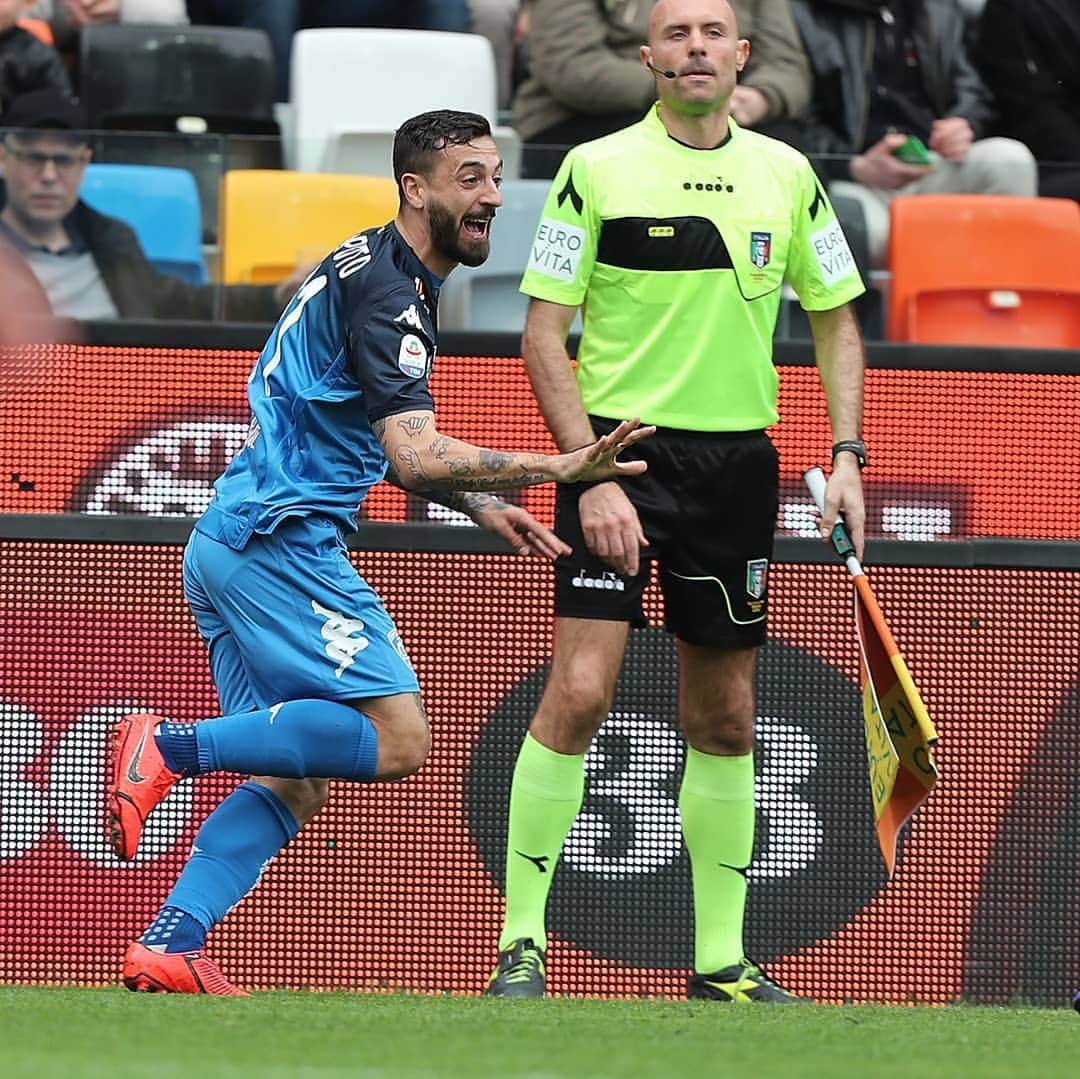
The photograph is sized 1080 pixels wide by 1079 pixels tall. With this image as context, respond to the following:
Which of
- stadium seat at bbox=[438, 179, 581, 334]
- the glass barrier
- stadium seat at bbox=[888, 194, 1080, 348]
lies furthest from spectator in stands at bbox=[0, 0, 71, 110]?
stadium seat at bbox=[888, 194, 1080, 348]

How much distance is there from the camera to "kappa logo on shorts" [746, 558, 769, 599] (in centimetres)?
536

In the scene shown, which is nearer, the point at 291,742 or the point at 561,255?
the point at 291,742

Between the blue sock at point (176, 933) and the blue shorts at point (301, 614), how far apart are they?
0.51m

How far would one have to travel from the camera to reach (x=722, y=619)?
17.5ft

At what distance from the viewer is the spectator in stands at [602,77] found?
26.2ft

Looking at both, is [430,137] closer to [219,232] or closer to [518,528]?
[518,528]

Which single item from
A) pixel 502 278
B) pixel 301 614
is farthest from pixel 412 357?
pixel 502 278

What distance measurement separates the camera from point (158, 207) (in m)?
6.26

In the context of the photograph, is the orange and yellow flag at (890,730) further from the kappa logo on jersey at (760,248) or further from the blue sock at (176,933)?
the blue sock at (176,933)

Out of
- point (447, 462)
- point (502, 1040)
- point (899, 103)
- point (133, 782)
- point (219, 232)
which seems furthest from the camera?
point (899, 103)

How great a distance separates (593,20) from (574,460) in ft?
13.2

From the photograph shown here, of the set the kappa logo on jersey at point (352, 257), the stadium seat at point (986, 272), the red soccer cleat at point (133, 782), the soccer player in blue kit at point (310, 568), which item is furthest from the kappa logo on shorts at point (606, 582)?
the stadium seat at point (986, 272)

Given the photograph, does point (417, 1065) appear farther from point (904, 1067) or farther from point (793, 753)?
point (793, 753)

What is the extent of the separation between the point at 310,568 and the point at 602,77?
3.70 metres
